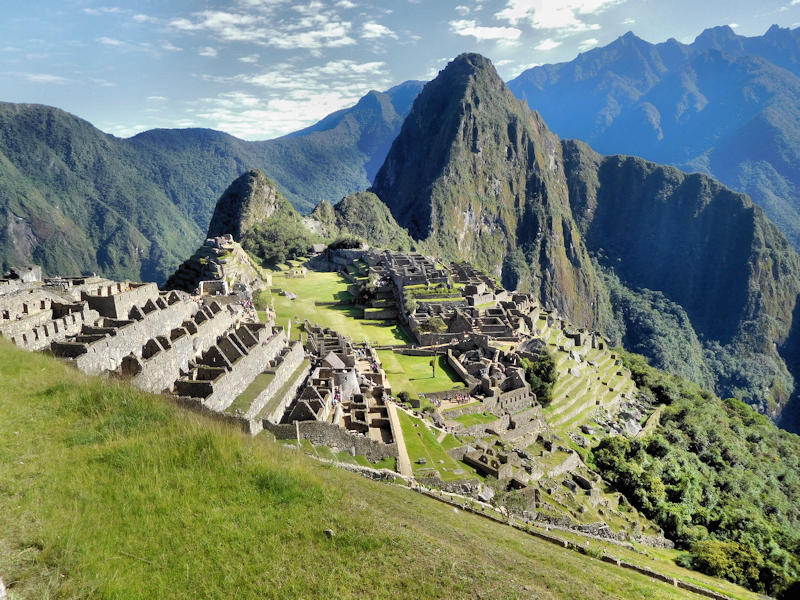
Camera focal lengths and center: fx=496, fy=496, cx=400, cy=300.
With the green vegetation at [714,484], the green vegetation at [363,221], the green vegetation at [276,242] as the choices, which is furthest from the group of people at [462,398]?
the green vegetation at [363,221]

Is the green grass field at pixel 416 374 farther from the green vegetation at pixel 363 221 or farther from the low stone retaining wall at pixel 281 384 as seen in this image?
the green vegetation at pixel 363 221

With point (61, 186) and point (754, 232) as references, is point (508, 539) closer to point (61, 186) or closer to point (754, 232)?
point (61, 186)

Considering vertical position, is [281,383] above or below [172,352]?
below

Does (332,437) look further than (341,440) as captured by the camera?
No

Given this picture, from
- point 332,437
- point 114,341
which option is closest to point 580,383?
point 332,437

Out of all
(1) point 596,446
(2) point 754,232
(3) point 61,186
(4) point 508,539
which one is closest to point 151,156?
(3) point 61,186

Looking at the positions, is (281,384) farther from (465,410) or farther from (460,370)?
(460,370)
